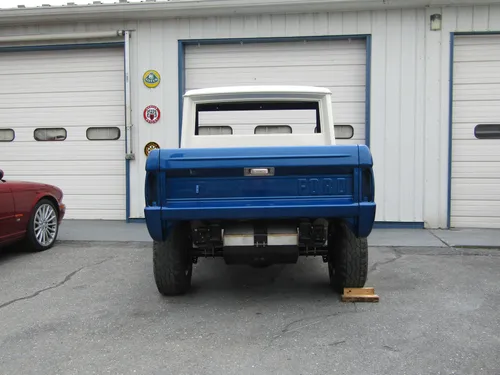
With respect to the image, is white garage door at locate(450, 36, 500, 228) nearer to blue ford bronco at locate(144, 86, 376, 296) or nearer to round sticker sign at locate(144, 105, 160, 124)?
blue ford bronco at locate(144, 86, 376, 296)

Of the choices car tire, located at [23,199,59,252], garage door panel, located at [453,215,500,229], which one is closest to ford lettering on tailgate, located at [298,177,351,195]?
car tire, located at [23,199,59,252]

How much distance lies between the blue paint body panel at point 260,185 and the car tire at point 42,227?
10.7ft

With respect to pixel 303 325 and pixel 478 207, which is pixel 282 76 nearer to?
pixel 478 207

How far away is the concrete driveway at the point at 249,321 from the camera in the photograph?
9.73 ft

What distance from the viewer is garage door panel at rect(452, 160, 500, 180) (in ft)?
25.8

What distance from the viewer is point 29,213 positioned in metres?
5.89

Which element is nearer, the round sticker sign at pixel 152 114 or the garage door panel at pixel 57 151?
the round sticker sign at pixel 152 114

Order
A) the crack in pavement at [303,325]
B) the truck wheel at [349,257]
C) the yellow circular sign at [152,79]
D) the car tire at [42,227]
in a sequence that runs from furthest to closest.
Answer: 1. the yellow circular sign at [152,79]
2. the car tire at [42,227]
3. the truck wheel at [349,257]
4. the crack in pavement at [303,325]

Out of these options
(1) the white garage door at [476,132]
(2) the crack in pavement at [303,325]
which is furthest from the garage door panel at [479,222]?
(2) the crack in pavement at [303,325]

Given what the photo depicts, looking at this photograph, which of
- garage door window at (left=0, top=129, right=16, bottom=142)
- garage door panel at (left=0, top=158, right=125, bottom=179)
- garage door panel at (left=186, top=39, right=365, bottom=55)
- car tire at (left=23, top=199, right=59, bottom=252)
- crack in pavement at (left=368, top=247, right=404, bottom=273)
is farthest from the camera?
garage door window at (left=0, top=129, right=16, bottom=142)

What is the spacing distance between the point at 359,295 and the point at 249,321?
1139 mm

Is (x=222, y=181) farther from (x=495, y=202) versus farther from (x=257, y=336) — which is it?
(x=495, y=202)

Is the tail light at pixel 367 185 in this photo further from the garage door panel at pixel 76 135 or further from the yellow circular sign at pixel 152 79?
the garage door panel at pixel 76 135

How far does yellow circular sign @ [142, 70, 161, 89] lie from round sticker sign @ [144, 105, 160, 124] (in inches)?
16.1
